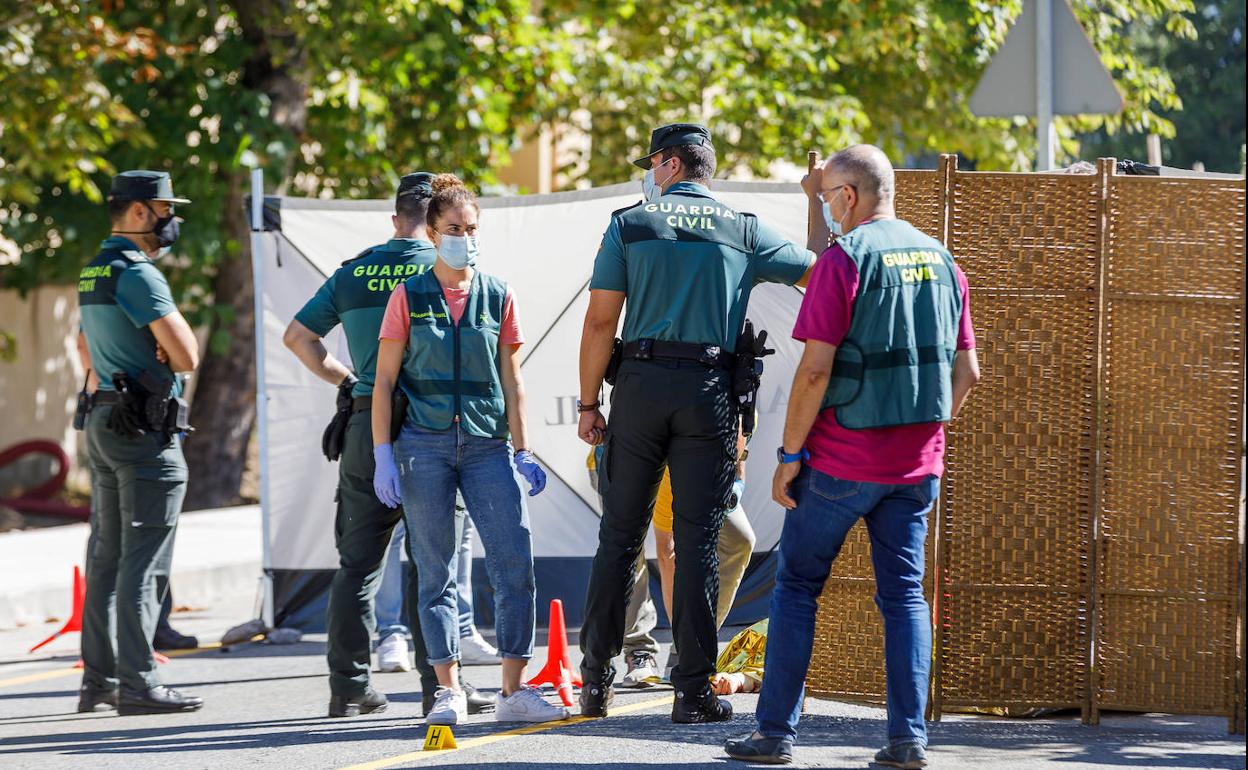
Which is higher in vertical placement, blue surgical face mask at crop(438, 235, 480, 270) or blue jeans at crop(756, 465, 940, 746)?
blue surgical face mask at crop(438, 235, 480, 270)

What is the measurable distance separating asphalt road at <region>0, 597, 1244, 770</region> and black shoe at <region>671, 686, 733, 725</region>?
1.8 inches

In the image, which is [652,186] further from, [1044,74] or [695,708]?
[1044,74]

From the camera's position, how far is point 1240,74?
3073 centimetres

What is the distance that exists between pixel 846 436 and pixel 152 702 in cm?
322

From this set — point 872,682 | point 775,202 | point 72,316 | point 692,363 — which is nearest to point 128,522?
point 692,363

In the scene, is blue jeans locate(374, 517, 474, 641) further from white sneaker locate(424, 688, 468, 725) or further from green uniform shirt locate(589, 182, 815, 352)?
green uniform shirt locate(589, 182, 815, 352)

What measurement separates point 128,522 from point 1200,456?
415 centimetres

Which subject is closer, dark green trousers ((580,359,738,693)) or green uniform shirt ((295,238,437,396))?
dark green trousers ((580,359,738,693))

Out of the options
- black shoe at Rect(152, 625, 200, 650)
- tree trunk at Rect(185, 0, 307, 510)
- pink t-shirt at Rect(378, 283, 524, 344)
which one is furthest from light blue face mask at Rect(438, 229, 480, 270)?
tree trunk at Rect(185, 0, 307, 510)

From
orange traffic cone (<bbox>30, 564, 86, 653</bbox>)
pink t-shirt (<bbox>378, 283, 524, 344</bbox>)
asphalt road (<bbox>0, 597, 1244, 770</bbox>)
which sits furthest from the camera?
orange traffic cone (<bbox>30, 564, 86, 653</bbox>)

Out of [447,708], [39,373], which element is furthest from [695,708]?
[39,373]

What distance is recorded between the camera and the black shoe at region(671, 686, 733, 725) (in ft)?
19.4

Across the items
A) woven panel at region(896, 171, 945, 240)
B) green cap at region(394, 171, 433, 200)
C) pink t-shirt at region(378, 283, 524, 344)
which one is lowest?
pink t-shirt at region(378, 283, 524, 344)

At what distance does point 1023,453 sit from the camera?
6.03 meters
